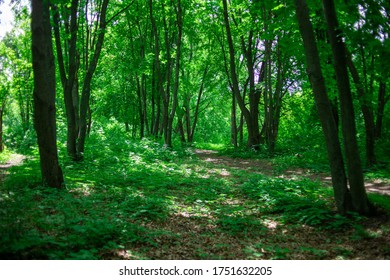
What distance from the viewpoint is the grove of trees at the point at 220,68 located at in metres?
6.15

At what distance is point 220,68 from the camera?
26656 millimetres

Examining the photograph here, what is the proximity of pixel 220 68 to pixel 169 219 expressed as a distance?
21.7 meters

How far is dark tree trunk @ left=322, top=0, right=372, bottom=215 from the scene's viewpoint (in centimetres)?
601

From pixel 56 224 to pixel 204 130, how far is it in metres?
40.8

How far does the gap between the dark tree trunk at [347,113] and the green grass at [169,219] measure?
1.41ft

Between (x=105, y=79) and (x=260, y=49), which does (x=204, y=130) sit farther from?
(x=260, y=49)

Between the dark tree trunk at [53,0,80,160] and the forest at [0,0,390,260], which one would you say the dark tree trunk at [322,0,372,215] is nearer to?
the forest at [0,0,390,260]

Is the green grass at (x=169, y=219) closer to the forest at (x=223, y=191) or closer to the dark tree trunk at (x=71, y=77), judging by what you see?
the forest at (x=223, y=191)

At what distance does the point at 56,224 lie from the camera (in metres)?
5.04

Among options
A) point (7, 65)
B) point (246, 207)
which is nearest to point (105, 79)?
point (7, 65)

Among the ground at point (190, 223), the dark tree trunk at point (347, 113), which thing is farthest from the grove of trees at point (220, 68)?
the ground at point (190, 223)

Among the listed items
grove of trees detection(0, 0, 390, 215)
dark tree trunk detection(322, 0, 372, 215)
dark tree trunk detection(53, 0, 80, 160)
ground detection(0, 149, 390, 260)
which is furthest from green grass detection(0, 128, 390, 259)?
dark tree trunk detection(53, 0, 80, 160)

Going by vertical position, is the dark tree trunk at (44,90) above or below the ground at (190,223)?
above

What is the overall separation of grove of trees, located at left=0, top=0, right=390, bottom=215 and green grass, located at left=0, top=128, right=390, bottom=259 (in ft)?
2.88
